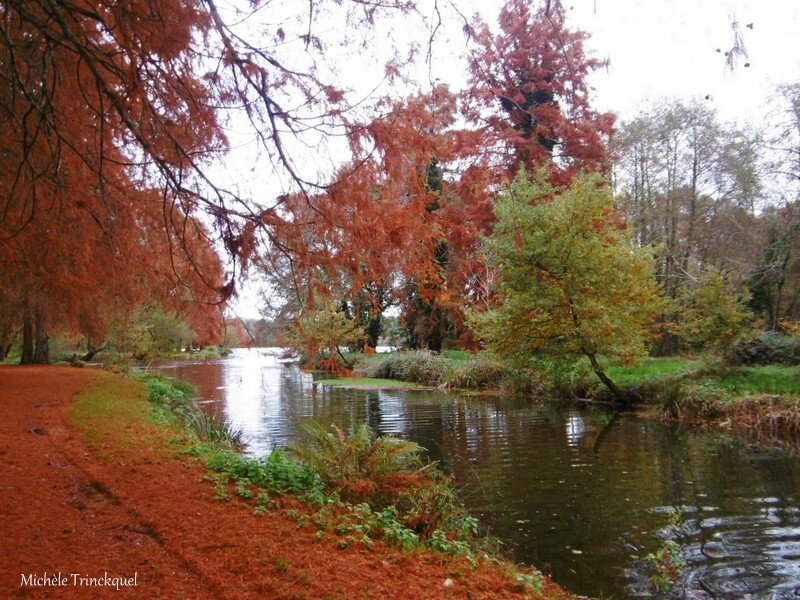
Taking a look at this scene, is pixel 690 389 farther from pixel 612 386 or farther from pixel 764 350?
pixel 764 350

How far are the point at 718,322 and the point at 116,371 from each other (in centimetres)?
2168

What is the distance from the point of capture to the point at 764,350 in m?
15.0

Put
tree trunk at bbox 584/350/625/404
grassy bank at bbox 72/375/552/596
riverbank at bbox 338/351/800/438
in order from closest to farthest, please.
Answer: grassy bank at bbox 72/375/552/596 < riverbank at bbox 338/351/800/438 < tree trunk at bbox 584/350/625/404

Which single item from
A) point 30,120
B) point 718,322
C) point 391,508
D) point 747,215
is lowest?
point 391,508

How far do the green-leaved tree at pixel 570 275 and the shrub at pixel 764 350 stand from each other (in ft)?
7.63

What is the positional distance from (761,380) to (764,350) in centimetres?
218

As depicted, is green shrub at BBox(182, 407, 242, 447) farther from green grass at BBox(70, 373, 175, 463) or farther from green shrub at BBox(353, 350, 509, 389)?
green shrub at BBox(353, 350, 509, 389)

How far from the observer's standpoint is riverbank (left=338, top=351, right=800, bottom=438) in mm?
11867

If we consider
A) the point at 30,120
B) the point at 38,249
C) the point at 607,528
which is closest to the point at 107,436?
the point at 38,249

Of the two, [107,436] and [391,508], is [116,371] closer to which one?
[107,436]

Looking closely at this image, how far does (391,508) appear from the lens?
5.61m

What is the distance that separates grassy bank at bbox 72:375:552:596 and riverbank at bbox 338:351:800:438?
317 inches

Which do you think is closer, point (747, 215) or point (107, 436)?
point (107, 436)

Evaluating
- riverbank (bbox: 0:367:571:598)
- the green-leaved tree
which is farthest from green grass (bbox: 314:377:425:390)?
riverbank (bbox: 0:367:571:598)
